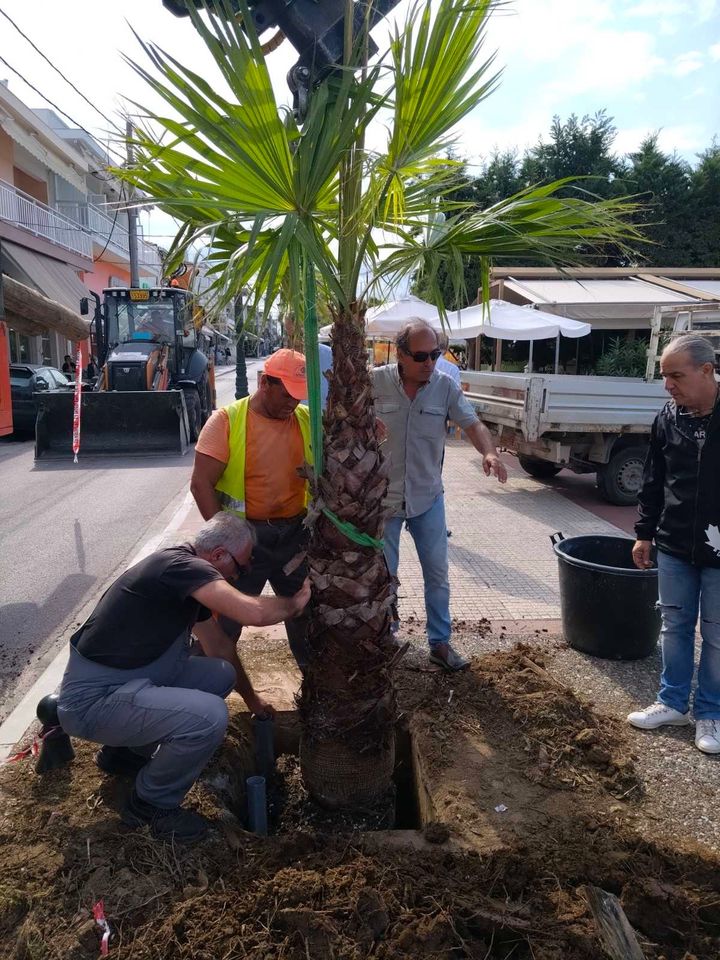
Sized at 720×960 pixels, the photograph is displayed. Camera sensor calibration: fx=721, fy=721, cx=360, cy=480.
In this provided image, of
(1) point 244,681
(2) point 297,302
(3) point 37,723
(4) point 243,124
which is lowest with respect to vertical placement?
(3) point 37,723

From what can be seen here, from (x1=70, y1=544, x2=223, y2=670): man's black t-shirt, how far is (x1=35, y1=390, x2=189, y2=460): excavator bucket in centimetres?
1078

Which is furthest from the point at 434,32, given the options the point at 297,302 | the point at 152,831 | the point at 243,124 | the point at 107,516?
the point at 107,516

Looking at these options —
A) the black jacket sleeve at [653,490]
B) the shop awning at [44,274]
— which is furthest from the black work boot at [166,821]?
the shop awning at [44,274]

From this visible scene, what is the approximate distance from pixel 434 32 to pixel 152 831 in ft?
9.98

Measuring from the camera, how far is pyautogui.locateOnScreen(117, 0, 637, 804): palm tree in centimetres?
233

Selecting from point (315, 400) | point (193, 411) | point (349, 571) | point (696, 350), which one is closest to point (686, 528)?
point (696, 350)

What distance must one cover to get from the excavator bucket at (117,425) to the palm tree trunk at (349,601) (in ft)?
36.0

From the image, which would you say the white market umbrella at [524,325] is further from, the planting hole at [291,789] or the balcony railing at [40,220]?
the balcony railing at [40,220]

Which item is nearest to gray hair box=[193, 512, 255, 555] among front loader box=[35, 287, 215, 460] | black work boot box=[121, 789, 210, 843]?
black work boot box=[121, 789, 210, 843]

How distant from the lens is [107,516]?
9016 millimetres

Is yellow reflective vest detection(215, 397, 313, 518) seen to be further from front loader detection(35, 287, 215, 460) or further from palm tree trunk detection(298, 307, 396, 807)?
front loader detection(35, 287, 215, 460)

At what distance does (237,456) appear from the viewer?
3.62m

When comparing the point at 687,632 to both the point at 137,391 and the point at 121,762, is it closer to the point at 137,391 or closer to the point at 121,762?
the point at 121,762

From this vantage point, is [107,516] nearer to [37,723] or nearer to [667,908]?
[37,723]
